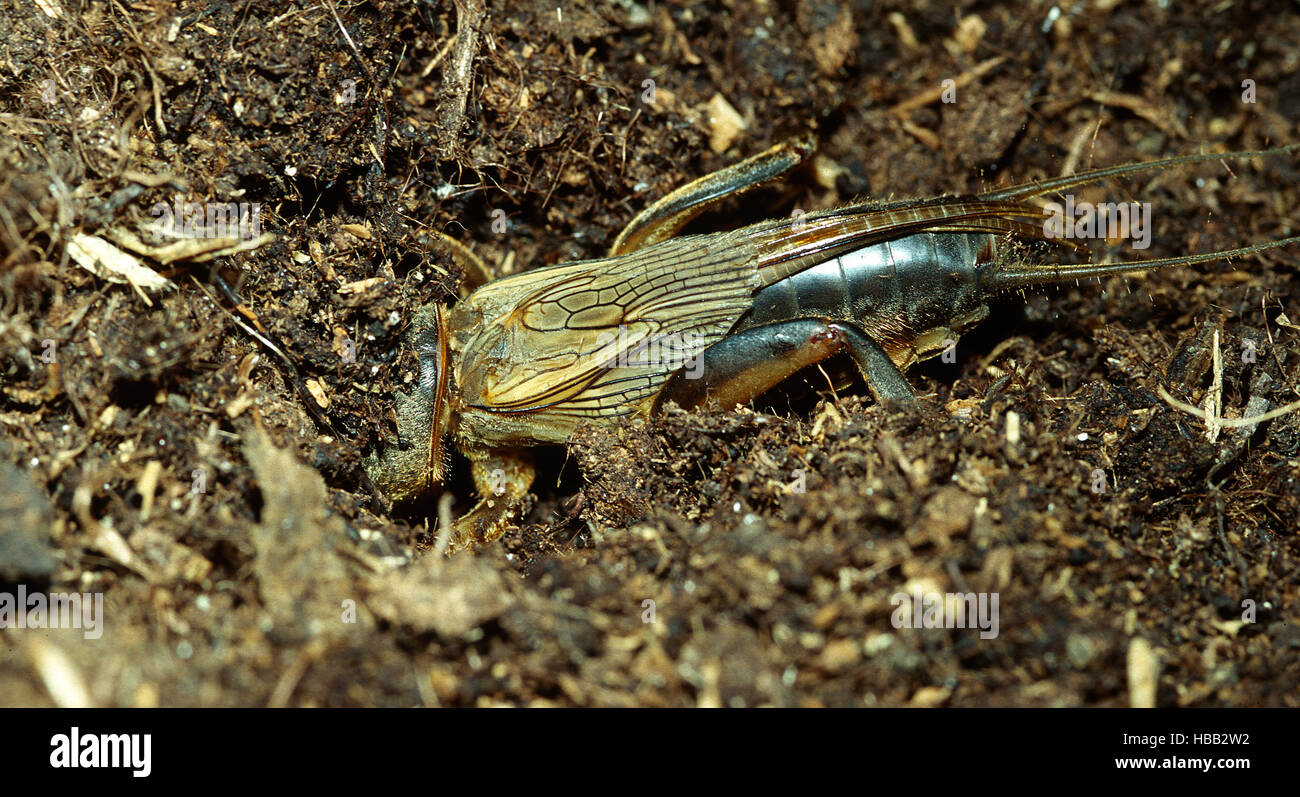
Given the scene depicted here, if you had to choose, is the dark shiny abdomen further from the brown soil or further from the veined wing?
the brown soil

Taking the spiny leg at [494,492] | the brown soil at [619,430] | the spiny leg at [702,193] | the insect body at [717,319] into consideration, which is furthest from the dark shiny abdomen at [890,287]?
the spiny leg at [494,492]

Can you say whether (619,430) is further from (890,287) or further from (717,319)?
(890,287)

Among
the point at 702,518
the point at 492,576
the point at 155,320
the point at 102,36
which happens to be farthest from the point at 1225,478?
the point at 102,36

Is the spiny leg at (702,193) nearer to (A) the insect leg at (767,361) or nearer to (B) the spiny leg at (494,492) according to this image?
(A) the insect leg at (767,361)

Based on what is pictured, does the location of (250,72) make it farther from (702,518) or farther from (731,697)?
(731,697)

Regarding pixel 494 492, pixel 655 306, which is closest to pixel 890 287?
pixel 655 306
